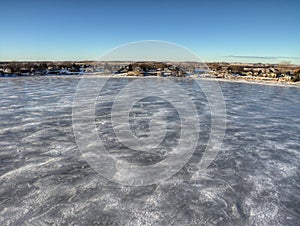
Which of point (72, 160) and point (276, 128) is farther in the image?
point (276, 128)

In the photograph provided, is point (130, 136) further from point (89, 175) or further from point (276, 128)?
→ point (276, 128)

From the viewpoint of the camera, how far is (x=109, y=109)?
11023 millimetres

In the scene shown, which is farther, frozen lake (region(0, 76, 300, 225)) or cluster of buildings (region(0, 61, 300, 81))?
cluster of buildings (region(0, 61, 300, 81))

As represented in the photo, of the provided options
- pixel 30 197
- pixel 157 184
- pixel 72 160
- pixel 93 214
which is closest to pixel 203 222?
pixel 157 184

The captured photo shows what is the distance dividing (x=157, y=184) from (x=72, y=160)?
7.40ft

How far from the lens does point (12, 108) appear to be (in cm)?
1070

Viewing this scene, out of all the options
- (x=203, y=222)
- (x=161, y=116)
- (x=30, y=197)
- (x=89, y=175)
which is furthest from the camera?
(x=161, y=116)

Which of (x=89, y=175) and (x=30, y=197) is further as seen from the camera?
(x=89, y=175)

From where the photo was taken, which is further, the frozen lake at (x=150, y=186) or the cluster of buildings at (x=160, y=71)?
the cluster of buildings at (x=160, y=71)

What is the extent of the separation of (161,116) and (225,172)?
517 centimetres

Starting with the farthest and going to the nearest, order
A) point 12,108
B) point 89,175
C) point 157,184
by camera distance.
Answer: point 12,108, point 89,175, point 157,184

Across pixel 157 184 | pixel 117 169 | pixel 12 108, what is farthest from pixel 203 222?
pixel 12 108

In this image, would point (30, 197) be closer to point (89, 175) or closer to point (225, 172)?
point (89, 175)

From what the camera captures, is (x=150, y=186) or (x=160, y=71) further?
(x=160, y=71)
